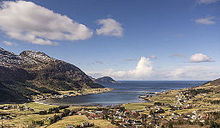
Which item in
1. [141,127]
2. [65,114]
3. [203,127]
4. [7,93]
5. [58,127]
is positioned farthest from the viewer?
[7,93]

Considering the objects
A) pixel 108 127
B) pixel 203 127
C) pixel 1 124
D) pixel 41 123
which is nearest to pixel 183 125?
pixel 203 127

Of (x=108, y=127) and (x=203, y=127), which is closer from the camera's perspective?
(x=203, y=127)

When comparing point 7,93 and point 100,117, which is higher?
point 7,93

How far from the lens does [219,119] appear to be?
248ft

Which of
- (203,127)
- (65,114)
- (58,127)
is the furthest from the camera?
(65,114)

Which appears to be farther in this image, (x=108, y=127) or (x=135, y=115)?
(x=135, y=115)

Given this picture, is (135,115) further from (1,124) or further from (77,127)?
(1,124)

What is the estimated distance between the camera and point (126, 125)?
Answer: 77.8 metres

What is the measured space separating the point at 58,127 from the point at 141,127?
131 ft

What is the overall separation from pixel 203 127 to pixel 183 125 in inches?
329

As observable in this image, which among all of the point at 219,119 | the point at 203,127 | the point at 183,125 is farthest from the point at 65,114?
A: the point at 219,119

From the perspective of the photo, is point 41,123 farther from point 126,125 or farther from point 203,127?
point 203,127

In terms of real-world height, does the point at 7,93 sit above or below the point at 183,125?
above

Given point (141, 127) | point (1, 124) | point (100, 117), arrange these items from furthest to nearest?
point (100, 117) → point (1, 124) → point (141, 127)
